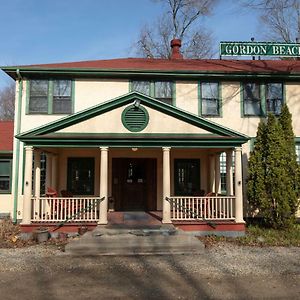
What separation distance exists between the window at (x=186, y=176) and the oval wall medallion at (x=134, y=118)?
3410mm

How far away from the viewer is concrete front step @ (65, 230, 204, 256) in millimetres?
9617

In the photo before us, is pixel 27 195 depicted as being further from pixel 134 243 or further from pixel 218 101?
pixel 218 101

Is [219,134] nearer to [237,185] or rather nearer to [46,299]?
[237,185]

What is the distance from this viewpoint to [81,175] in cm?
1455

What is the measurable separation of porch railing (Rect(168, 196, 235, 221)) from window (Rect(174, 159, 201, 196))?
85.2 inches

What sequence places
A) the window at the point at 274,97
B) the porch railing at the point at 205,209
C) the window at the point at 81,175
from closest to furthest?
1. the porch railing at the point at 205,209
2. the window at the point at 81,175
3. the window at the point at 274,97

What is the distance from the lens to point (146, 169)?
15.0 meters

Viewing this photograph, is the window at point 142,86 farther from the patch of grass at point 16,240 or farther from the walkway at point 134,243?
the patch of grass at point 16,240

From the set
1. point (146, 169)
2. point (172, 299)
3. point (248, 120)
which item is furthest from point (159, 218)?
point (172, 299)

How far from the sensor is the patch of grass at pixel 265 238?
10859mm

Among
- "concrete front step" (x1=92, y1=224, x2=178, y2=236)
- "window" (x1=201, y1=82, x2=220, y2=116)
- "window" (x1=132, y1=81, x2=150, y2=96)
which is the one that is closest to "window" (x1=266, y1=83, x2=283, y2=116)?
"window" (x1=201, y1=82, x2=220, y2=116)

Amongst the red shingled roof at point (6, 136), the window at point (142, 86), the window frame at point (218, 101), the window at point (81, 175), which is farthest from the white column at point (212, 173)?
the red shingled roof at point (6, 136)

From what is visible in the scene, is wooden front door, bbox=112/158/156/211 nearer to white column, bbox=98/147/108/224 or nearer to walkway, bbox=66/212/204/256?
white column, bbox=98/147/108/224

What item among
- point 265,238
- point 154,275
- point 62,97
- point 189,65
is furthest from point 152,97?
point 154,275
